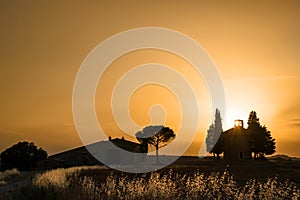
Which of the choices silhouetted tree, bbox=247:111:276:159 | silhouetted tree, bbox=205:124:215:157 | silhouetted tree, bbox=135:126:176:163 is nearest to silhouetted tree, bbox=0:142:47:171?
silhouetted tree, bbox=135:126:176:163

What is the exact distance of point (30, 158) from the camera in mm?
99312

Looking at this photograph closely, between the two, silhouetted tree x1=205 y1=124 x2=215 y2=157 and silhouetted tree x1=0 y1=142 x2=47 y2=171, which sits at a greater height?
silhouetted tree x1=205 y1=124 x2=215 y2=157

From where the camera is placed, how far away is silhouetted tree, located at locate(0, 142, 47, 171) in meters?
97.2

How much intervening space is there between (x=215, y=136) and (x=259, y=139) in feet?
48.8

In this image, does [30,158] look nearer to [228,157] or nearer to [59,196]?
[228,157]

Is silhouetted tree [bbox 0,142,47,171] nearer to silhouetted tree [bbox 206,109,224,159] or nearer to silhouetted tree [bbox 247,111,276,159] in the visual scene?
silhouetted tree [bbox 206,109,224,159]

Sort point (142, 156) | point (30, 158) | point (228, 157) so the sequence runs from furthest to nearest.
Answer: point (30, 158), point (142, 156), point (228, 157)

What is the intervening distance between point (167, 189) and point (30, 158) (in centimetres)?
8739

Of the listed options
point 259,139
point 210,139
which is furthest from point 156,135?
point 259,139

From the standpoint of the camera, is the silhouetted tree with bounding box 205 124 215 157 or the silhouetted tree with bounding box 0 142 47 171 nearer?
the silhouetted tree with bounding box 205 124 215 157

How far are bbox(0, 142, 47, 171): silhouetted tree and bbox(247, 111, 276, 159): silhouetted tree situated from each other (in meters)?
42.4

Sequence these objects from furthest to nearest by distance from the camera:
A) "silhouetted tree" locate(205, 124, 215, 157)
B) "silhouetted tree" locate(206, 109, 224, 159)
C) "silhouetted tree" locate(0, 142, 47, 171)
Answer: "silhouetted tree" locate(0, 142, 47, 171), "silhouetted tree" locate(205, 124, 215, 157), "silhouetted tree" locate(206, 109, 224, 159)

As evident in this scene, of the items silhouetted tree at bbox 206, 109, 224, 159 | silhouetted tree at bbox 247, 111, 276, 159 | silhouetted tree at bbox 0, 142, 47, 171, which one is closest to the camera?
silhouetted tree at bbox 247, 111, 276, 159


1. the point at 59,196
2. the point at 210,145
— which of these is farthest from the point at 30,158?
the point at 59,196
